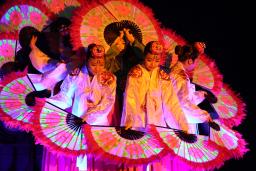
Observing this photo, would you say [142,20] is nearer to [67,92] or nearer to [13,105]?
[67,92]

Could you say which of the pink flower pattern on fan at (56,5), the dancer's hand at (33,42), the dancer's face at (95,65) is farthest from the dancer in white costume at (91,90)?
the pink flower pattern on fan at (56,5)

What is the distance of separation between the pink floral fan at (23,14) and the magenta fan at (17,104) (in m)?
0.66

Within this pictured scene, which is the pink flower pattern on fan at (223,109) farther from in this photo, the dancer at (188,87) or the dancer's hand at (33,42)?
the dancer's hand at (33,42)

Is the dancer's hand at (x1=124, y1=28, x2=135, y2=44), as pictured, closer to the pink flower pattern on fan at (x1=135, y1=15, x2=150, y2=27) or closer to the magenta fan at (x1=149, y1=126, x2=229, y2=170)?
the pink flower pattern on fan at (x1=135, y1=15, x2=150, y2=27)

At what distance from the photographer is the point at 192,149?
3.25 metres

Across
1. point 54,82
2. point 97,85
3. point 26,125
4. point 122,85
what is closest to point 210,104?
point 122,85

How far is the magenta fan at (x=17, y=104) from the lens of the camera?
3260 millimetres

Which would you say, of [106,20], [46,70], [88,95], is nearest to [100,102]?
[88,95]

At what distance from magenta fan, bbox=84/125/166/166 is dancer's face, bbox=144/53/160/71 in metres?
0.71

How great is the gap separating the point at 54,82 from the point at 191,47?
4.48 feet

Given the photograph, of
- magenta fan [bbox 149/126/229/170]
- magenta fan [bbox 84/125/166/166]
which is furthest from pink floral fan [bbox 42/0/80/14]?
magenta fan [bbox 149/126/229/170]

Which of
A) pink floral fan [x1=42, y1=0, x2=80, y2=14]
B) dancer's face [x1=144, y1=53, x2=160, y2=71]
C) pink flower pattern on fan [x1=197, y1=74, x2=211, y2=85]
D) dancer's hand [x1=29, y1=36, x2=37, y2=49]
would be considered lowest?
pink flower pattern on fan [x1=197, y1=74, x2=211, y2=85]

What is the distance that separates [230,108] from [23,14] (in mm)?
2156

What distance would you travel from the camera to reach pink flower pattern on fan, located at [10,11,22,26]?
3.88 metres
